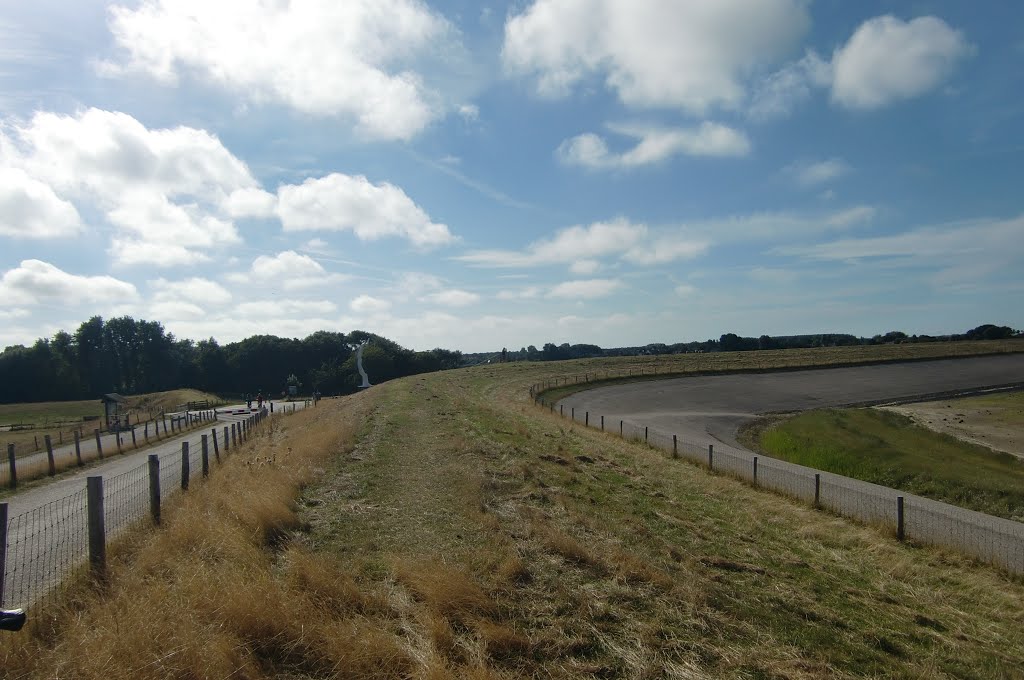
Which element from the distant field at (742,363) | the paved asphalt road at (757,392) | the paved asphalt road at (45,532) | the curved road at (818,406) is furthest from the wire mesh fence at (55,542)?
the distant field at (742,363)

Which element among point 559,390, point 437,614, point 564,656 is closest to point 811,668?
point 564,656

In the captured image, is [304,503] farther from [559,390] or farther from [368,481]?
[559,390]

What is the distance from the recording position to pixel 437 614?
6.08 m

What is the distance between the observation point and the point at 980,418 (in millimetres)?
45719

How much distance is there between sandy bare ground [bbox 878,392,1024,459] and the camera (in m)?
36.8

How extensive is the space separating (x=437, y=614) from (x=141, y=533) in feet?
18.8

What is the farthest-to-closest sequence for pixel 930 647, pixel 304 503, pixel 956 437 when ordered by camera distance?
pixel 956 437, pixel 304 503, pixel 930 647

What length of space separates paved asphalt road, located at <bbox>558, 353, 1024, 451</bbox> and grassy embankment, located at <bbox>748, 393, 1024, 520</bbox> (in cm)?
380

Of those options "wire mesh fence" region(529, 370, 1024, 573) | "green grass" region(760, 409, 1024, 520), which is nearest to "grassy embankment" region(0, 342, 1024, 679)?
"wire mesh fence" region(529, 370, 1024, 573)

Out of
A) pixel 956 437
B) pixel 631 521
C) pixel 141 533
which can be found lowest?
pixel 956 437

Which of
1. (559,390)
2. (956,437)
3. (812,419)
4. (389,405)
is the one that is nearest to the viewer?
(389,405)

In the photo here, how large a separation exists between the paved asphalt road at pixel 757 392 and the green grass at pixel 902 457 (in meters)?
3.97

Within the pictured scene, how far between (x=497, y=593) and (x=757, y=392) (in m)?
59.6

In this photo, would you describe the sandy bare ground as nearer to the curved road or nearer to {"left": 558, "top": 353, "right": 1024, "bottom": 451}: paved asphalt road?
the curved road
